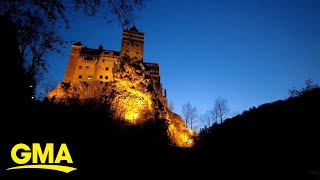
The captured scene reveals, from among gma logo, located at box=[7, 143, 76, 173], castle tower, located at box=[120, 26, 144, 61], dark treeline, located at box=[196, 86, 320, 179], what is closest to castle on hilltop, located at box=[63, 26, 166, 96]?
castle tower, located at box=[120, 26, 144, 61]

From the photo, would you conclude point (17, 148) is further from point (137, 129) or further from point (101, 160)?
point (137, 129)

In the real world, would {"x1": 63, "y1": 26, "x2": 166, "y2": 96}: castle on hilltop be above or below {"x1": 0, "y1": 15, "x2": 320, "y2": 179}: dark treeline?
above

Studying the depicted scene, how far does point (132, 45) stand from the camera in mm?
52594

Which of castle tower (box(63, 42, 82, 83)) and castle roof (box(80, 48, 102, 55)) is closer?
castle tower (box(63, 42, 82, 83))

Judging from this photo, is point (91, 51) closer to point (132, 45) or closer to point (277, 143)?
point (132, 45)

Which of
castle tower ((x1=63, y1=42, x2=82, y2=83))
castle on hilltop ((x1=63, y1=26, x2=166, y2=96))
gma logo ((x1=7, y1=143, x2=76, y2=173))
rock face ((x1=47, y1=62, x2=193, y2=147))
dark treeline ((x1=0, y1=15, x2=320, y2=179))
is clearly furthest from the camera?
castle on hilltop ((x1=63, y1=26, x2=166, y2=96))

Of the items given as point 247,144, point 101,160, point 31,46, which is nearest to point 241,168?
point 247,144

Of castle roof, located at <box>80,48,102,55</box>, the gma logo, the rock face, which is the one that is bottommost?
the gma logo

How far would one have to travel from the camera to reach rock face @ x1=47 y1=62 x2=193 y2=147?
129 ft

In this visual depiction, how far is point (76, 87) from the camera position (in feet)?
145

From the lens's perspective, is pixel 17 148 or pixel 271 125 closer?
pixel 271 125

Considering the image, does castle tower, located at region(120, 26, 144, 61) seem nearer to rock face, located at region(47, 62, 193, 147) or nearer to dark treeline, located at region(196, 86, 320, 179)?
rock face, located at region(47, 62, 193, 147)

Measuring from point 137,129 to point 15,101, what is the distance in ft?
66.1

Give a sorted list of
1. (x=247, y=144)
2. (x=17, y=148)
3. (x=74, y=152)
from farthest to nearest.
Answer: (x=74, y=152) < (x=17, y=148) < (x=247, y=144)
